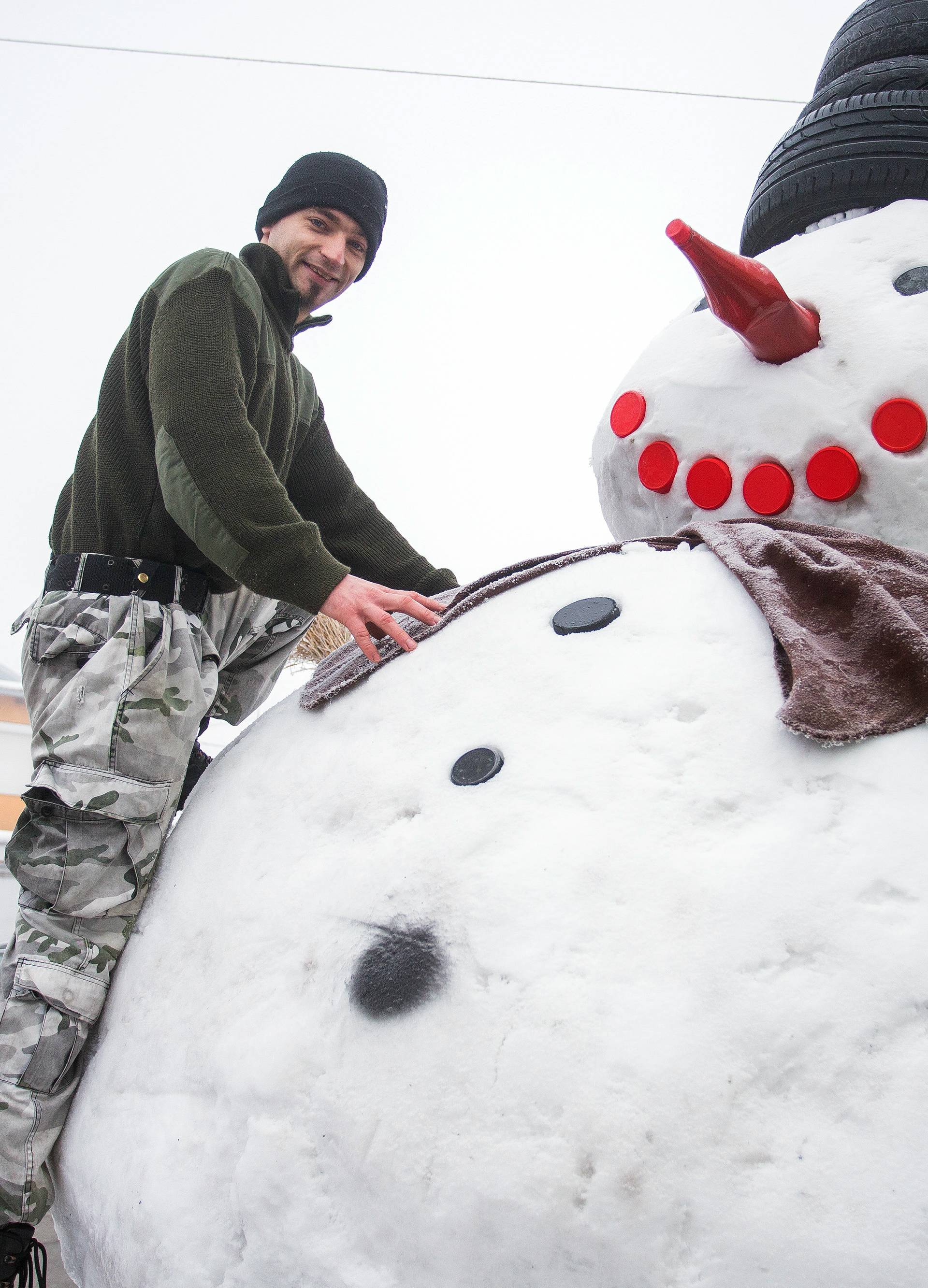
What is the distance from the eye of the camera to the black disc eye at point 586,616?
1.19m

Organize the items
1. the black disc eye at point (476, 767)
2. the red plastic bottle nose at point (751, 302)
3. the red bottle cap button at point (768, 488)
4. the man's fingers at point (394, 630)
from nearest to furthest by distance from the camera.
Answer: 1. the black disc eye at point (476, 767)
2. the man's fingers at point (394, 630)
3. the red plastic bottle nose at point (751, 302)
4. the red bottle cap button at point (768, 488)

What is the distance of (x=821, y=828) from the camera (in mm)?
912

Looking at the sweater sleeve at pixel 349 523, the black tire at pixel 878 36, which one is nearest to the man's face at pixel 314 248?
the sweater sleeve at pixel 349 523

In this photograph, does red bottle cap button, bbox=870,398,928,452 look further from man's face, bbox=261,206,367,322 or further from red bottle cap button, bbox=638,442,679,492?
man's face, bbox=261,206,367,322

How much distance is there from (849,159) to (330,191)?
33.4 inches

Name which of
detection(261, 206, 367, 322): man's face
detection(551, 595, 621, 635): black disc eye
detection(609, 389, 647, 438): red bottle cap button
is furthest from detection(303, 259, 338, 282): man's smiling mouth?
detection(551, 595, 621, 635): black disc eye

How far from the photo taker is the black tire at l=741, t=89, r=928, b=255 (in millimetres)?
1691

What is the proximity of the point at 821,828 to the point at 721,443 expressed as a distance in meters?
0.82

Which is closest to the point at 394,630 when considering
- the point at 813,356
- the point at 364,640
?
the point at 364,640

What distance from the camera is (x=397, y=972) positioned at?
0.95 meters

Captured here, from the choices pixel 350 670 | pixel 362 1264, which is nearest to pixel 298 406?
pixel 350 670

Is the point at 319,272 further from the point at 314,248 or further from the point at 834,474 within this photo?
the point at 834,474

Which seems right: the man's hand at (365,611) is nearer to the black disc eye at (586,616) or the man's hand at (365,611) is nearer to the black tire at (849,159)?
the black disc eye at (586,616)

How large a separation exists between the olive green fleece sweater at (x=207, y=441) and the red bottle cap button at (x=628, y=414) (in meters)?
0.52
